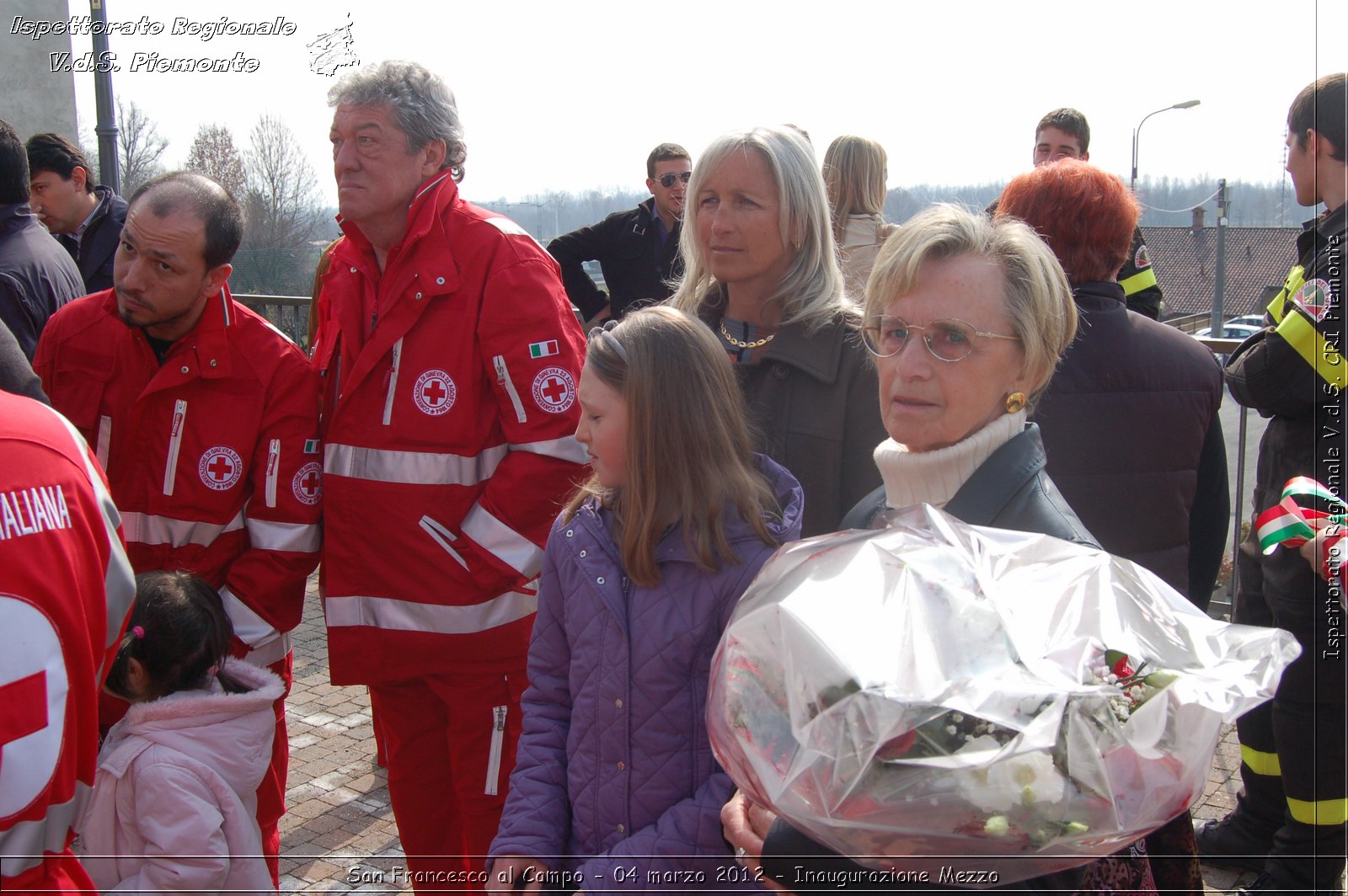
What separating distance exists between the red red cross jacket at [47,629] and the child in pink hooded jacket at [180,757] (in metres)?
0.92

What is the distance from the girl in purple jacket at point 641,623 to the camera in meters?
2.09

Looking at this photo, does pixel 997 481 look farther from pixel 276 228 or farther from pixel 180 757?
pixel 276 228

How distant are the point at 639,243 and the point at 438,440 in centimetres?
305

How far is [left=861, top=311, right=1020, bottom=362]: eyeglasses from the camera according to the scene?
1872 millimetres

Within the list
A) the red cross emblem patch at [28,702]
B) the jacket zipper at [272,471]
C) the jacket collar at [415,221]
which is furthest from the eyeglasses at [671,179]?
the red cross emblem patch at [28,702]

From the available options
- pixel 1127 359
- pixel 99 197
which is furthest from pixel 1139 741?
pixel 99 197

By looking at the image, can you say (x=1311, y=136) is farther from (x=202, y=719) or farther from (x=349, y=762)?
(x=349, y=762)

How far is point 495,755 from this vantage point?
305cm

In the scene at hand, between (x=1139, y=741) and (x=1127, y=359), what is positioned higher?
(x=1127, y=359)

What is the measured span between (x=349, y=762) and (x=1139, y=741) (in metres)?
4.13

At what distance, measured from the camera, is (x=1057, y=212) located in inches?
109

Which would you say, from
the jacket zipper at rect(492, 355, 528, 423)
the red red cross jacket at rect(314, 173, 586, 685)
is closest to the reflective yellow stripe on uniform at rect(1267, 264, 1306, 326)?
the red red cross jacket at rect(314, 173, 586, 685)

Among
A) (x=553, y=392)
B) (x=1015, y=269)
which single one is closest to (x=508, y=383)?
(x=553, y=392)

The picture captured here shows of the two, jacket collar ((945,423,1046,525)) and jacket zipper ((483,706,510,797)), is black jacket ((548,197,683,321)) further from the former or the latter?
jacket collar ((945,423,1046,525))
